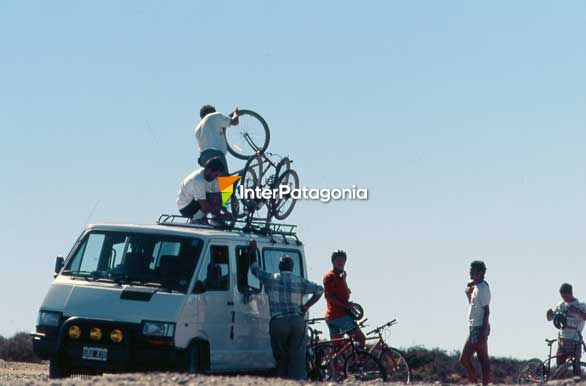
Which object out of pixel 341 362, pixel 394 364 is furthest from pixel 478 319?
pixel 341 362

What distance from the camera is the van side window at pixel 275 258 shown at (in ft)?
72.3

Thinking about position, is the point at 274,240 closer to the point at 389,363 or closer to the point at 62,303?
the point at 389,363

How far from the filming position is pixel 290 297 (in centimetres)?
2036

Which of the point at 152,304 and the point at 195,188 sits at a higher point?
the point at 195,188

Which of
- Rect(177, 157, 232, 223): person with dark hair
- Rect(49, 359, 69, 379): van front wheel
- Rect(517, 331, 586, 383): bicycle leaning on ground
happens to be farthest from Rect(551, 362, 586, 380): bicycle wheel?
Rect(49, 359, 69, 379): van front wheel

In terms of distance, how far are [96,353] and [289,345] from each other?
2.57m

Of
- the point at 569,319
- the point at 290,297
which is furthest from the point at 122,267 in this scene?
the point at 569,319

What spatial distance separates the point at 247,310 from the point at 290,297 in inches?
40.4

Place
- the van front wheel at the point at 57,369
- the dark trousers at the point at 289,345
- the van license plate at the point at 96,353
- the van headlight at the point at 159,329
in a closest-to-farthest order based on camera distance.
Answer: the van headlight at the point at 159,329, the van license plate at the point at 96,353, the van front wheel at the point at 57,369, the dark trousers at the point at 289,345

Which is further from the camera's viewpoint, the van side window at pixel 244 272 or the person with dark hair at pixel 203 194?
the person with dark hair at pixel 203 194

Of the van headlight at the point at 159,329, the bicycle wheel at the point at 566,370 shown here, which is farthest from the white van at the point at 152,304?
the bicycle wheel at the point at 566,370

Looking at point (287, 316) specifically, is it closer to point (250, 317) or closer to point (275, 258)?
point (250, 317)

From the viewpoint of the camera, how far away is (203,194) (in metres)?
22.9

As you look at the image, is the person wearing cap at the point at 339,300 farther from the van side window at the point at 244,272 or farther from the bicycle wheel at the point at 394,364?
the van side window at the point at 244,272
